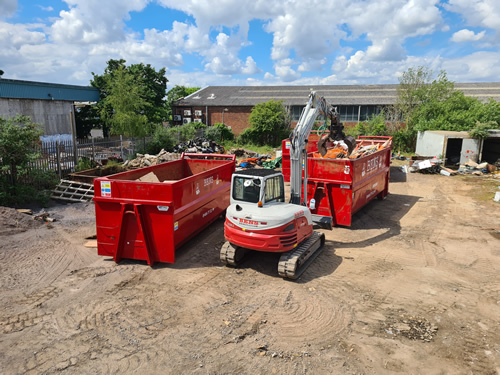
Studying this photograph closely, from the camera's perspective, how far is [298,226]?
755 cm

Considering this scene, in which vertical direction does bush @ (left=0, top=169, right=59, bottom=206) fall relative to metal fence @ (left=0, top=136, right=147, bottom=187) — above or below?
below

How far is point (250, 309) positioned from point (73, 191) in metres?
10.0

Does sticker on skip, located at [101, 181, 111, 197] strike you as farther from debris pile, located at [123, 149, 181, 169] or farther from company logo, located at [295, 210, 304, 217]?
debris pile, located at [123, 149, 181, 169]

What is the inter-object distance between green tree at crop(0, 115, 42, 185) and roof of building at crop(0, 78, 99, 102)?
44.1 feet

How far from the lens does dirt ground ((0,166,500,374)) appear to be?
4.97 metres

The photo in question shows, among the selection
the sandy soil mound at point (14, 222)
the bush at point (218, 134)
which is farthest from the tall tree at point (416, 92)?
the sandy soil mound at point (14, 222)

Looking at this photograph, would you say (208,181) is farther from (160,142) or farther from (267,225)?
(160,142)

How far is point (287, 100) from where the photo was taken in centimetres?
4034

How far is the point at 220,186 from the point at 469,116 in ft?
72.5

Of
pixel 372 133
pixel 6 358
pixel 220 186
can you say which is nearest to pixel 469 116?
pixel 372 133

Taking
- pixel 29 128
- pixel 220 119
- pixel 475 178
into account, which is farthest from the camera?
pixel 220 119

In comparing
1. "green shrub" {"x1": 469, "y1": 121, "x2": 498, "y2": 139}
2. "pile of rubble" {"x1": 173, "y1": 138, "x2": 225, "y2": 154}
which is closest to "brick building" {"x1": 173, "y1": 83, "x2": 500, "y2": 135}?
"pile of rubble" {"x1": 173, "y1": 138, "x2": 225, "y2": 154}

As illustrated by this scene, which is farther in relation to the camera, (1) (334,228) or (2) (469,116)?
(2) (469,116)

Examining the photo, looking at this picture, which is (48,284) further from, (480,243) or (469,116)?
(469,116)
